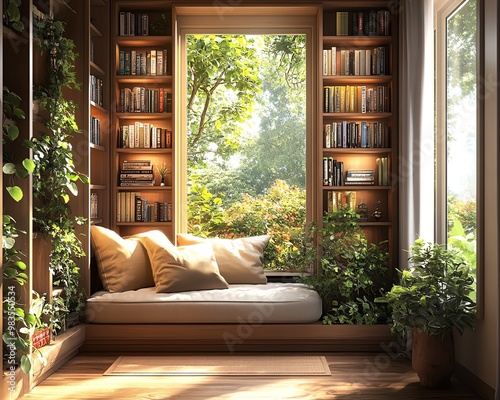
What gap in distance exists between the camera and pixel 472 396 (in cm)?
405

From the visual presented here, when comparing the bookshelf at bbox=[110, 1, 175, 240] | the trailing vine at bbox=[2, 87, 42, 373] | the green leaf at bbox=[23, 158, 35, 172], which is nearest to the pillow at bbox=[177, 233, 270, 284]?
the bookshelf at bbox=[110, 1, 175, 240]

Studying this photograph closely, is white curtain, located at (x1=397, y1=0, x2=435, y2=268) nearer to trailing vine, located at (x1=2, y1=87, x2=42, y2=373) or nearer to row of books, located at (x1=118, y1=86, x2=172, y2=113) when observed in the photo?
row of books, located at (x1=118, y1=86, x2=172, y2=113)

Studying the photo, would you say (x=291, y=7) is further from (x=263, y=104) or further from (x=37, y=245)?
(x=37, y=245)

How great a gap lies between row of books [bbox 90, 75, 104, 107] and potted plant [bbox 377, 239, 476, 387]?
2.91 m

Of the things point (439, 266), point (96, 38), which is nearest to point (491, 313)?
point (439, 266)

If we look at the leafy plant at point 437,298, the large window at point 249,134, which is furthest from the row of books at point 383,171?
the leafy plant at point 437,298

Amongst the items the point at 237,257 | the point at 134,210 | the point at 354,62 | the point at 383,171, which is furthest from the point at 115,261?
the point at 354,62

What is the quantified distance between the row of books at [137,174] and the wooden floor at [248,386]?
1.81m

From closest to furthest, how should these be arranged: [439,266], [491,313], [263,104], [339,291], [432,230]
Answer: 1. [491,313]
2. [439,266]
3. [432,230]
4. [339,291]
5. [263,104]

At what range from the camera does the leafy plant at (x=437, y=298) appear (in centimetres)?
414

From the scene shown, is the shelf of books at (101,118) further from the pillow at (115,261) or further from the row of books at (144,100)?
the pillow at (115,261)

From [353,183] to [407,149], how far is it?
0.72m

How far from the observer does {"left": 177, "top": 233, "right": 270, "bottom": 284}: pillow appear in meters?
5.79

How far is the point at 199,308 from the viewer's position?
5.16 metres
